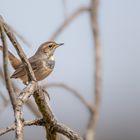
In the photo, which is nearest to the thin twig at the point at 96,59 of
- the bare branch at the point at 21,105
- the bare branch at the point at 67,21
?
the bare branch at the point at 67,21

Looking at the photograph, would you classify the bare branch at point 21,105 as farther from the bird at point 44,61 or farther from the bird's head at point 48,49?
the bird's head at point 48,49

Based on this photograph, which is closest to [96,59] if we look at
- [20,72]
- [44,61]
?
[44,61]

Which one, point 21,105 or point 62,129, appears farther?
point 62,129

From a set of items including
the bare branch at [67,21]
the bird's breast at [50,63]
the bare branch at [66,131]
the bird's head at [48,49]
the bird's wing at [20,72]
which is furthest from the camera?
the bird's head at [48,49]

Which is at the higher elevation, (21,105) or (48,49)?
(48,49)

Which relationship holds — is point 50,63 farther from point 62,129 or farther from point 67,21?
point 62,129

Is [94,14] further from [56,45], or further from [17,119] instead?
[17,119]

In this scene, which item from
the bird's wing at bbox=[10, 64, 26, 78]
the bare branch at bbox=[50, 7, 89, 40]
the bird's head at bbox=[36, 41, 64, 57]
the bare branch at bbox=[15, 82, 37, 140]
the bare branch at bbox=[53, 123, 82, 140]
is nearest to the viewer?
the bare branch at bbox=[15, 82, 37, 140]

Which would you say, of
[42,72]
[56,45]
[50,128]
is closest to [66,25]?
[42,72]

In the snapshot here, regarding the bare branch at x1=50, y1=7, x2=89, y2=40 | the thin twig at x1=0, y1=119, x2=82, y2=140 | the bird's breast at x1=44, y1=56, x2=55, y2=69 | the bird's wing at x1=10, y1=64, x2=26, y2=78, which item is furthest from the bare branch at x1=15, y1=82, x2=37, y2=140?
the bird's breast at x1=44, y1=56, x2=55, y2=69

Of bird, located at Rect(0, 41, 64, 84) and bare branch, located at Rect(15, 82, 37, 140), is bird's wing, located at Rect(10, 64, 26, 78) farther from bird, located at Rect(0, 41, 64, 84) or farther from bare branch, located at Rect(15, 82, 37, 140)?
bare branch, located at Rect(15, 82, 37, 140)

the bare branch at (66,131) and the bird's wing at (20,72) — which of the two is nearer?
the bare branch at (66,131)

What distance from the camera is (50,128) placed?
1.81m

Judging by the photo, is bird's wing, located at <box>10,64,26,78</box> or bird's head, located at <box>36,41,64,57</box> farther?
bird's head, located at <box>36,41,64,57</box>
